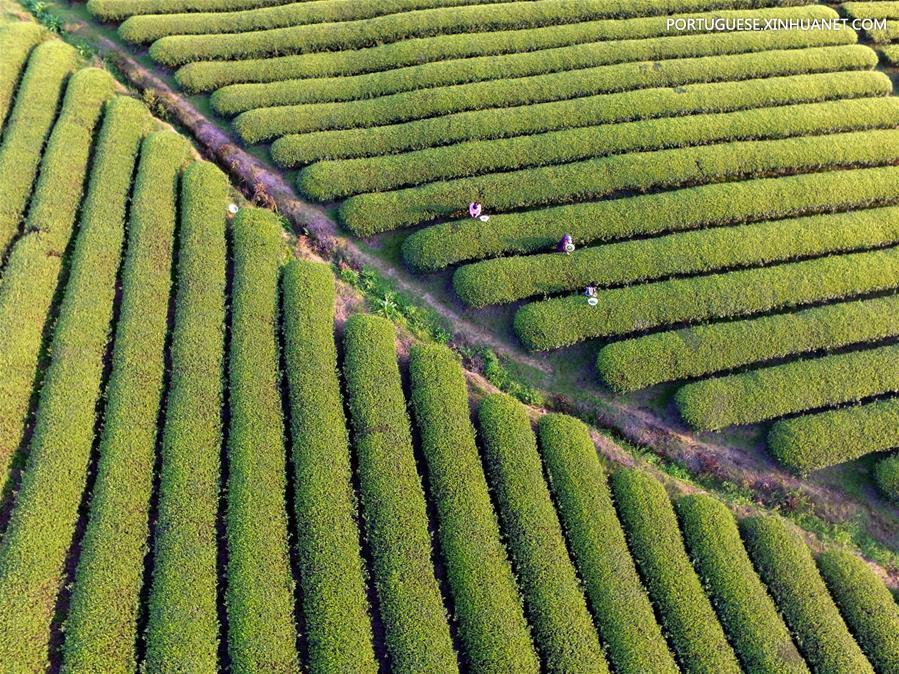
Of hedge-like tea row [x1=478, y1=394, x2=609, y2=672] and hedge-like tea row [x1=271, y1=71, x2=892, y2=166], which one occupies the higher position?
hedge-like tea row [x1=271, y1=71, x2=892, y2=166]

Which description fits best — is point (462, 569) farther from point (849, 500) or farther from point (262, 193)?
point (262, 193)

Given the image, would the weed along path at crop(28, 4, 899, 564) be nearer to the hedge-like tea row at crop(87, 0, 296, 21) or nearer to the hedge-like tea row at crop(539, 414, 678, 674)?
the hedge-like tea row at crop(539, 414, 678, 674)

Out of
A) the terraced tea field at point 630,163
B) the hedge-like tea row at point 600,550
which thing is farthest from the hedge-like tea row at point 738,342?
the hedge-like tea row at point 600,550

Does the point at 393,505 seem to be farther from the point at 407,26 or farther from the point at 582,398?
the point at 407,26

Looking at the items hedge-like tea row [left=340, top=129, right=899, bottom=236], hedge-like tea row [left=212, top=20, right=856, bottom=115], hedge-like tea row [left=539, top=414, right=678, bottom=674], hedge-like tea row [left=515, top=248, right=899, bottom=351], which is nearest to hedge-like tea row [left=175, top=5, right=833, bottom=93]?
hedge-like tea row [left=212, top=20, right=856, bottom=115]

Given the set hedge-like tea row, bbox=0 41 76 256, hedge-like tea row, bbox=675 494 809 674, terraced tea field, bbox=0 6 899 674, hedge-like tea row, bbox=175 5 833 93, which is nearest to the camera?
terraced tea field, bbox=0 6 899 674

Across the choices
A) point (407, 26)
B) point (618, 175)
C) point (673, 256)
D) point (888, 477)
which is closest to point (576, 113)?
point (618, 175)
